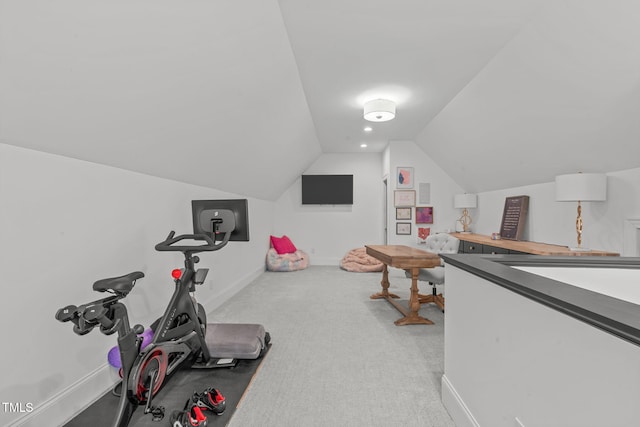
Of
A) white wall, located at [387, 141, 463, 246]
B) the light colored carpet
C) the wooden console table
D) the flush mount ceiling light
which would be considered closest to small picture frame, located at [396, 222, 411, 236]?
white wall, located at [387, 141, 463, 246]

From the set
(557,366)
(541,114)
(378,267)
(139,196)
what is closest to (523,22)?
(541,114)

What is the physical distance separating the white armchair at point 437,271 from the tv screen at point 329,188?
283 cm

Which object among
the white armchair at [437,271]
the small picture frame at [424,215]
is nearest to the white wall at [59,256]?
the white armchair at [437,271]

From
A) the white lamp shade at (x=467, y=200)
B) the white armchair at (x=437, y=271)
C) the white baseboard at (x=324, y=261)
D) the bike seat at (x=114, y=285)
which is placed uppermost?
the white lamp shade at (x=467, y=200)

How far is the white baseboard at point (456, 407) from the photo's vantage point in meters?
1.48

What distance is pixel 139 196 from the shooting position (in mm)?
2268

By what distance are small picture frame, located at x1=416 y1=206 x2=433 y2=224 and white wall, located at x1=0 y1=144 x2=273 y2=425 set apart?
484 cm

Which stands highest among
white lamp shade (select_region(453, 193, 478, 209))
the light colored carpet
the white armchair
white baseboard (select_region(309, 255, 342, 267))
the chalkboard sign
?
white lamp shade (select_region(453, 193, 478, 209))

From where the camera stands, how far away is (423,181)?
5953 mm

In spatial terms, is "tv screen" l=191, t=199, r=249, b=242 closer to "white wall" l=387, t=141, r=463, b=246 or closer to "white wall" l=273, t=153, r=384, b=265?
"white wall" l=387, t=141, r=463, b=246

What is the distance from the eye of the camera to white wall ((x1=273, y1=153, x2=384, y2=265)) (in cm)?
672

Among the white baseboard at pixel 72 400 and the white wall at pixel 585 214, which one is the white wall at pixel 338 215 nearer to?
the white wall at pixel 585 214

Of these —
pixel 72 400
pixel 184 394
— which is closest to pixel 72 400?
pixel 72 400

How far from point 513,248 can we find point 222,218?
11.2 ft
